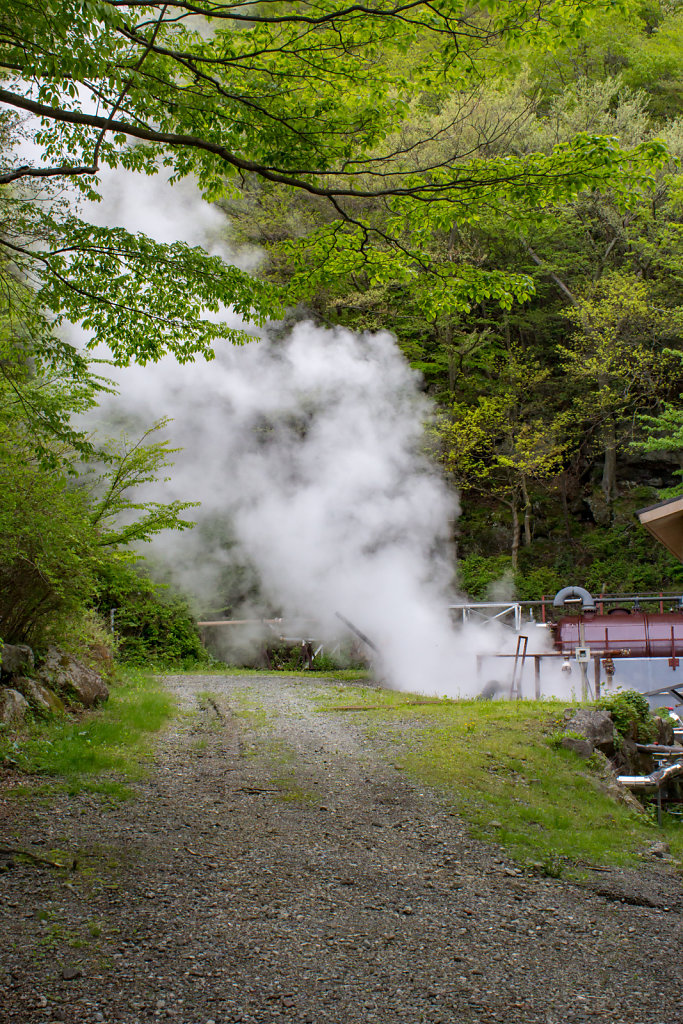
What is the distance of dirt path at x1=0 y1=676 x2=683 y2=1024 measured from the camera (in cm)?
280

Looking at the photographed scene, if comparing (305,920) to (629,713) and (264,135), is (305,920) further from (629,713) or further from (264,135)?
(629,713)

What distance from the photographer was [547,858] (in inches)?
186

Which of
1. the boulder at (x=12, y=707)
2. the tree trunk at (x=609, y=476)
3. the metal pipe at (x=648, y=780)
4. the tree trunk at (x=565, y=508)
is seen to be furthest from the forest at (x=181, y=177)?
the tree trunk at (x=565, y=508)

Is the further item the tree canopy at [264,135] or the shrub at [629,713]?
the shrub at [629,713]

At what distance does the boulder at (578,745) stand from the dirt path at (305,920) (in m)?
2.34

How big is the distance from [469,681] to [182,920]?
10831 mm

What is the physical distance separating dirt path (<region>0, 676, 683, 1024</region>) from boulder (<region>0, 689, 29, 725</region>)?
1518mm

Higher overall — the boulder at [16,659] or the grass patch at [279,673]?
the boulder at [16,659]

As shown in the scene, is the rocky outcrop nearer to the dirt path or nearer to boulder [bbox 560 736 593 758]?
boulder [bbox 560 736 593 758]

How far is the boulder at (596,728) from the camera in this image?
7.87m

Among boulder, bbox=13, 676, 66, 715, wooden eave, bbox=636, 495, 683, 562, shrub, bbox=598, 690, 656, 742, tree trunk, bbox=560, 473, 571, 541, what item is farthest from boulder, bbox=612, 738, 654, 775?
tree trunk, bbox=560, 473, 571, 541

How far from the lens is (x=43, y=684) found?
7480mm

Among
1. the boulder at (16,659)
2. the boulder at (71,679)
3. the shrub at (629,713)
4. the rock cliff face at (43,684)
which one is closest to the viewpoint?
the rock cliff face at (43,684)

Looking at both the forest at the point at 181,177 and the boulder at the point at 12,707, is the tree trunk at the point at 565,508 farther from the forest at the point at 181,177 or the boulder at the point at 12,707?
the boulder at the point at 12,707
